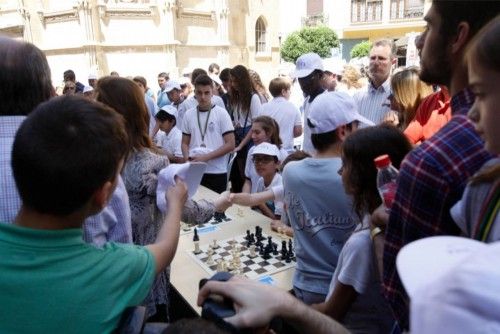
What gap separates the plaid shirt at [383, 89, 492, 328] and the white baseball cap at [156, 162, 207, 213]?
82cm

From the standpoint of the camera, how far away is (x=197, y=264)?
2463 mm

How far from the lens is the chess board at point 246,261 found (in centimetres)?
233

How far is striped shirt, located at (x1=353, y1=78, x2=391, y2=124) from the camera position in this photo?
4.18 meters

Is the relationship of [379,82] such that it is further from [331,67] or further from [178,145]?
[331,67]

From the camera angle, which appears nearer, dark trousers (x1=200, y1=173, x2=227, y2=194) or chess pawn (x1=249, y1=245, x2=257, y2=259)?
chess pawn (x1=249, y1=245, x2=257, y2=259)

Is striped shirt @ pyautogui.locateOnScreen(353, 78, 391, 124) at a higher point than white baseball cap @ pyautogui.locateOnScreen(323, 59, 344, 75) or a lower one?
lower

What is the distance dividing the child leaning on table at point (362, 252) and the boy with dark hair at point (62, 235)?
34.2 inches

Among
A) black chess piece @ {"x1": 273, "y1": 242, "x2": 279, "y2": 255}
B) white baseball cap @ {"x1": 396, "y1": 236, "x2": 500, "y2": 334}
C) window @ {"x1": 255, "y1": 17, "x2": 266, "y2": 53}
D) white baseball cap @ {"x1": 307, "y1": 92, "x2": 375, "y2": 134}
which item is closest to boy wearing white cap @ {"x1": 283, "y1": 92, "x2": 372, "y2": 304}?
white baseball cap @ {"x1": 307, "y1": 92, "x2": 375, "y2": 134}

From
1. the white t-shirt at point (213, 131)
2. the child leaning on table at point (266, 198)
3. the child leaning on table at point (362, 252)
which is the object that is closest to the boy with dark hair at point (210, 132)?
the white t-shirt at point (213, 131)

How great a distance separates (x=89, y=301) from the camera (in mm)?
974

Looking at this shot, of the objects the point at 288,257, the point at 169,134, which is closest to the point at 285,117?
the point at 169,134

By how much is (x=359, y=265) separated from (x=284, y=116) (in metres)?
3.46

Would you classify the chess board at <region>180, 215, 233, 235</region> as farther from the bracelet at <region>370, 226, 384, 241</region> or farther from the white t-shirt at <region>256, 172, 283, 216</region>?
the bracelet at <region>370, 226, 384, 241</region>

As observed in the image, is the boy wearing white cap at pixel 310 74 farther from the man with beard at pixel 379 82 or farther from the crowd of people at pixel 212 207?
the crowd of people at pixel 212 207
